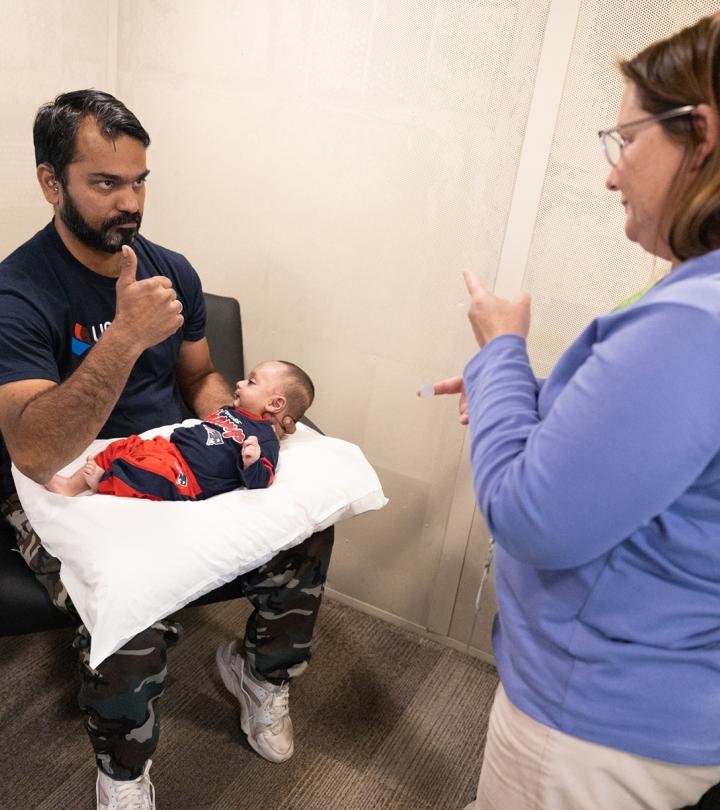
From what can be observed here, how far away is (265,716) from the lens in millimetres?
1674

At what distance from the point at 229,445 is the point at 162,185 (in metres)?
1.12

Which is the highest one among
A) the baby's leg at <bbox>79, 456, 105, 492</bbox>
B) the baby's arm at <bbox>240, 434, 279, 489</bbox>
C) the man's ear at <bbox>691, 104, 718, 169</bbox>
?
the man's ear at <bbox>691, 104, 718, 169</bbox>

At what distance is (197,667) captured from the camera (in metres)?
1.93

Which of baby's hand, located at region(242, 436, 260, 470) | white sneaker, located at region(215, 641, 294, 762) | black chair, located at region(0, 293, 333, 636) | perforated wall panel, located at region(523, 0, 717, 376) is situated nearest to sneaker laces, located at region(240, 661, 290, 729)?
white sneaker, located at region(215, 641, 294, 762)

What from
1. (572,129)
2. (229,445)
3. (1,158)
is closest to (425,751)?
(229,445)

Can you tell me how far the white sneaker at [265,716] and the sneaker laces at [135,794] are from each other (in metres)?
0.30

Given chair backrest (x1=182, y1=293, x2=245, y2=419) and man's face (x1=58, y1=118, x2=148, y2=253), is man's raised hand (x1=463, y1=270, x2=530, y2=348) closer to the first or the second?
man's face (x1=58, y1=118, x2=148, y2=253)

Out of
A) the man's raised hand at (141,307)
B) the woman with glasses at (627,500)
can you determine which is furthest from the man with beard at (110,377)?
the woman with glasses at (627,500)

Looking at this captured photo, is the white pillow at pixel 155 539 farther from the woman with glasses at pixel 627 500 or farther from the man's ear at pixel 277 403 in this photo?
the woman with glasses at pixel 627 500

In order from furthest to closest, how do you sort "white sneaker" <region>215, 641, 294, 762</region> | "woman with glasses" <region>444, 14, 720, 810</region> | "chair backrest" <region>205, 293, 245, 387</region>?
1. "chair backrest" <region>205, 293, 245, 387</region>
2. "white sneaker" <region>215, 641, 294, 762</region>
3. "woman with glasses" <region>444, 14, 720, 810</region>

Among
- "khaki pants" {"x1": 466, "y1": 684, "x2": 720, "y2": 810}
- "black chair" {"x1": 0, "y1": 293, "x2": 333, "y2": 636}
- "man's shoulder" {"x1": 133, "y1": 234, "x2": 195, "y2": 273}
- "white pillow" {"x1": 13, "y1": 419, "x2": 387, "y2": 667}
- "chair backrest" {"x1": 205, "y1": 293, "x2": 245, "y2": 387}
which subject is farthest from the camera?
"chair backrest" {"x1": 205, "y1": 293, "x2": 245, "y2": 387}

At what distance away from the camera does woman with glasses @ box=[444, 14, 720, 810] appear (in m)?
0.66

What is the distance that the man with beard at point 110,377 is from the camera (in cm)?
135

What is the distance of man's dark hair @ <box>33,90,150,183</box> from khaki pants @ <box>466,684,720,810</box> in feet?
4.71
